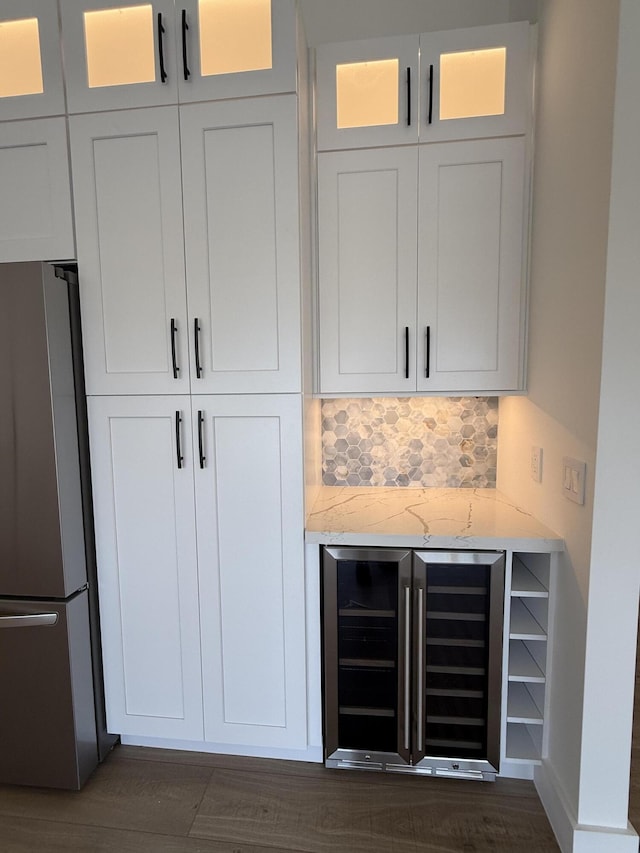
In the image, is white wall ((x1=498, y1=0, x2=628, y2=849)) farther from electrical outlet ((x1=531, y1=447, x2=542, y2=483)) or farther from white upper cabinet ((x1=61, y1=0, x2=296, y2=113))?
white upper cabinet ((x1=61, y1=0, x2=296, y2=113))

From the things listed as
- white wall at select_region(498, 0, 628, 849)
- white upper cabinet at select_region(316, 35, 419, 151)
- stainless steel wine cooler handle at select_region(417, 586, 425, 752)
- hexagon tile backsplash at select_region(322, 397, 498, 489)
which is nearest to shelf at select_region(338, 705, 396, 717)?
stainless steel wine cooler handle at select_region(417, 586, 425, 752)

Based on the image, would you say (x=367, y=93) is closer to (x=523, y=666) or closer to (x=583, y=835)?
(x=523, y=666)

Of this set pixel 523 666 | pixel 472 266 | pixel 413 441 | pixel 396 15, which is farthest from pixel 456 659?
pixel 396 15

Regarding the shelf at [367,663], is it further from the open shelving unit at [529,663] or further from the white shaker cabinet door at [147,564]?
the white shaker cabinet door at [147,564]

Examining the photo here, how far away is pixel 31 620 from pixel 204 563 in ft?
2.08

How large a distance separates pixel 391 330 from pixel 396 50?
1054mm

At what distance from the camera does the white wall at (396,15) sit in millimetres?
1990

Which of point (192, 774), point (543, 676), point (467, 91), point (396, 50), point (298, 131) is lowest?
point (192, 774)

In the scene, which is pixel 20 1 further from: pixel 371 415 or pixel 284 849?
pixel 284 849

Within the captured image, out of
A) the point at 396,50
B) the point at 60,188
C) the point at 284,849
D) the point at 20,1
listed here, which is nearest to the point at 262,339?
the point at 60,188

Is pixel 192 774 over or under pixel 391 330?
under

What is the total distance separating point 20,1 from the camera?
5.55 feet

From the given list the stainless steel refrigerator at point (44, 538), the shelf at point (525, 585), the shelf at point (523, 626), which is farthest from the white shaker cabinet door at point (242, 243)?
the shelf at point (523, 626)

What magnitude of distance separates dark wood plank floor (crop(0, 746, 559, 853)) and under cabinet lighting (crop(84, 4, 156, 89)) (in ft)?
8.51
